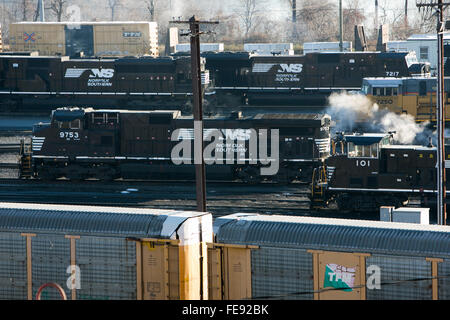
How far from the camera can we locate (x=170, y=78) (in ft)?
175

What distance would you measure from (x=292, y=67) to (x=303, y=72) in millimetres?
805

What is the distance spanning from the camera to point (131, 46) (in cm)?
7625

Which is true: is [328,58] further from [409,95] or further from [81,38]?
[81,38]

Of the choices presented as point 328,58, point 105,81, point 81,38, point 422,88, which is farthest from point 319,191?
point 81,38

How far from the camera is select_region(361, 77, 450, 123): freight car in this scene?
1807 inches

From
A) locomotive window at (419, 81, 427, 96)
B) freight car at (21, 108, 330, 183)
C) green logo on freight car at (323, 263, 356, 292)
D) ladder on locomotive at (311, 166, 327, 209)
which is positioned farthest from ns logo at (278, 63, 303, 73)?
green logo on freight car at (323, 263, 356, 292)

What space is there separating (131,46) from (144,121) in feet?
133

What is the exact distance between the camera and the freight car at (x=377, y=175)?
30.3 m

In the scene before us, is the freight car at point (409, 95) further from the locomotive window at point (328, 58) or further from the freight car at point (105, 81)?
the freight car at point (105, 81)

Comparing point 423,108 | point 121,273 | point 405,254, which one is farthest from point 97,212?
point 423,108

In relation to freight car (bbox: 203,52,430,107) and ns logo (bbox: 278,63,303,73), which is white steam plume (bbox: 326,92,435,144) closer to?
freight car (bbox: 203,52,430,107)
